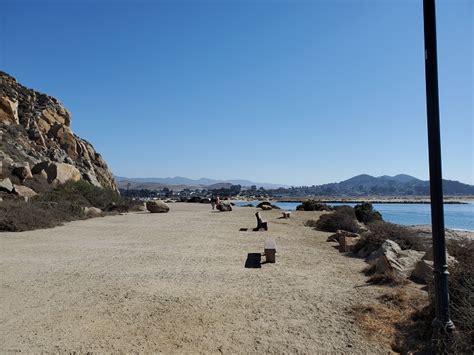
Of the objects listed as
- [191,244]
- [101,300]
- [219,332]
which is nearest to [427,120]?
[219,332]

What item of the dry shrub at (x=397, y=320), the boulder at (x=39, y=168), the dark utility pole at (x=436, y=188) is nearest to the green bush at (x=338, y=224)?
the dry shrub at (x=397, y=320)

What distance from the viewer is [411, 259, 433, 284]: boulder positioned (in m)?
7.74

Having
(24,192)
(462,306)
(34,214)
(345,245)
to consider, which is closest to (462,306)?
(462,306)

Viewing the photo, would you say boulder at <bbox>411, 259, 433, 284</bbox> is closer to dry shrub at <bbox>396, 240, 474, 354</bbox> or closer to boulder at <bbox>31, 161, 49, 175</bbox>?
dry shrub at <bbox>396, 240, 474, 354</bbox>

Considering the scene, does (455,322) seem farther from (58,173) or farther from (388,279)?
(58,173)

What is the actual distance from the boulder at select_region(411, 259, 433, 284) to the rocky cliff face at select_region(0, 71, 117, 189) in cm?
2530

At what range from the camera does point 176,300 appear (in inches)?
262

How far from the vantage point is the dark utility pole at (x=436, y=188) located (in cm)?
424

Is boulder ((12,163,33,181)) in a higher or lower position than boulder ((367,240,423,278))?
higher

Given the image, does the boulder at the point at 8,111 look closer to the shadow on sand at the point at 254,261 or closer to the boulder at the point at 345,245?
the shadow on sand at the point at 254,261

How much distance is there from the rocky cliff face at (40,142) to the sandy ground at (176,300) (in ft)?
61.5

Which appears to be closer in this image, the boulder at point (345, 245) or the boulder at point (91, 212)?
the boulder at point (345, 245)

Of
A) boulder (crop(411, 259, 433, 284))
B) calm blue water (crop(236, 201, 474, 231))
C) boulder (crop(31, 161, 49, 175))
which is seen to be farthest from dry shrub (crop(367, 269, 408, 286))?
calm blue water (crop(236, 201, 474, 231))

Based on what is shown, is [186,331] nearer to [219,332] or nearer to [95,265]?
[219,332]
